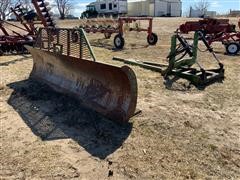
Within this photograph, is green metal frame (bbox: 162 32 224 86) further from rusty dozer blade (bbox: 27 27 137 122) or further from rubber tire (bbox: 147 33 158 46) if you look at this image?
rubber tire (bbox: 147 33 158 46)

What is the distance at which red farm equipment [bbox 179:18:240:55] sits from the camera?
10777mm

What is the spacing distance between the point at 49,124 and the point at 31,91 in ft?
5.99

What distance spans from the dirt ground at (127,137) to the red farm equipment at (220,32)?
4950mm

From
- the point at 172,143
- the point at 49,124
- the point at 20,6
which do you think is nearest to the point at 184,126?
the point at 172,143

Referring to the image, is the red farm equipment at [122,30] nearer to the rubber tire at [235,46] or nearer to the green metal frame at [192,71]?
the rubber tire at [235,46]

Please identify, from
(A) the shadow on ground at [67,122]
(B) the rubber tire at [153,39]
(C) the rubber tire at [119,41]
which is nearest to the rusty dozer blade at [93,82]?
(A) the shadow on ground at [67,122]

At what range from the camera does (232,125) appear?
4.52m

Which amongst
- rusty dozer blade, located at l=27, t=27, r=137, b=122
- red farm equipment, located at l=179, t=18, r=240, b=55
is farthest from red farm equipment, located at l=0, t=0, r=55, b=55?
red farm equipment, located at l=179, t=18, r=240, b=55

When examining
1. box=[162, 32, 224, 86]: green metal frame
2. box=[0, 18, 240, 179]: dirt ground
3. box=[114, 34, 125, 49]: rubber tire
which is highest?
box=[114, 34, 125, 49]: rubber tire

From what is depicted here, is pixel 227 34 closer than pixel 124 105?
No

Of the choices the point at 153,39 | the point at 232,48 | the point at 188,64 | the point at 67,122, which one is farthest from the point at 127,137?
the point at 153,39

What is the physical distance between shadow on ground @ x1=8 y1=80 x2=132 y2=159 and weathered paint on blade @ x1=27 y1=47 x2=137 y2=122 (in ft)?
0.50

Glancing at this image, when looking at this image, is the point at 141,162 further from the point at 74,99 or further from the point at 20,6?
the point at 20,6

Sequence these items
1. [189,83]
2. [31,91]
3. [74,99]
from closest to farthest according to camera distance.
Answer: [74,99]
[31,91]
[189,83]
